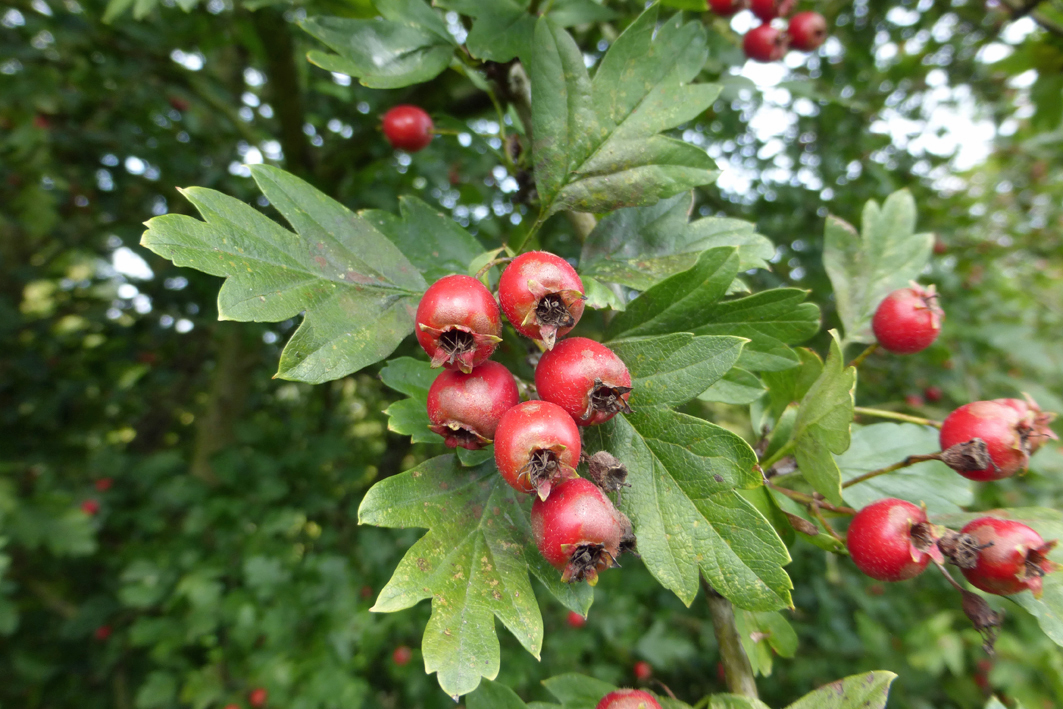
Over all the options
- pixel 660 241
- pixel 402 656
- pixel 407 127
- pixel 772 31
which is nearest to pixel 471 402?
pixel 660 241

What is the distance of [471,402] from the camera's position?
2.52ft

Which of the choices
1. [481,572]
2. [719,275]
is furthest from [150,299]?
[719,275]

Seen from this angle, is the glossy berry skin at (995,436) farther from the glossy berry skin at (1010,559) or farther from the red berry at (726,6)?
the red berry at (726,6)

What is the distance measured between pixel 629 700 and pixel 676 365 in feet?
1.81

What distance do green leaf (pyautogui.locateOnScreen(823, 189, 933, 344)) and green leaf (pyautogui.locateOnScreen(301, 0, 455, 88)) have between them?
935 mm

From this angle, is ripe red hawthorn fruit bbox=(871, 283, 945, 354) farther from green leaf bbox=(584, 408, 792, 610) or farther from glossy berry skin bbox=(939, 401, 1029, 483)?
green leaf bbox=(584, 408, 792, 610)

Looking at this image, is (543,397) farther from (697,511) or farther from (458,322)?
(697,511)

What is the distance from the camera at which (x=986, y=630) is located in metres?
0.91

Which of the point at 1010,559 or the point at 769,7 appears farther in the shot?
the point at 769,7

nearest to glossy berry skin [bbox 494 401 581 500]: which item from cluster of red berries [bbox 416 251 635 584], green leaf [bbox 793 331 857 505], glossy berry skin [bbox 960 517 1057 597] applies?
cluster of red berries [bbox 416 251 635 584]

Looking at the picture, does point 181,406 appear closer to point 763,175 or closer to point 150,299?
point 150,299

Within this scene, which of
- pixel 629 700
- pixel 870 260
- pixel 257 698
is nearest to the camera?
pixel 629 700

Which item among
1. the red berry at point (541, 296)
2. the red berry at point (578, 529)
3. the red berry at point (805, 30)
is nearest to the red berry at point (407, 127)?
the red berry at point (541, 296)

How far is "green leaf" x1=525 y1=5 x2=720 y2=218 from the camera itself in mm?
915
